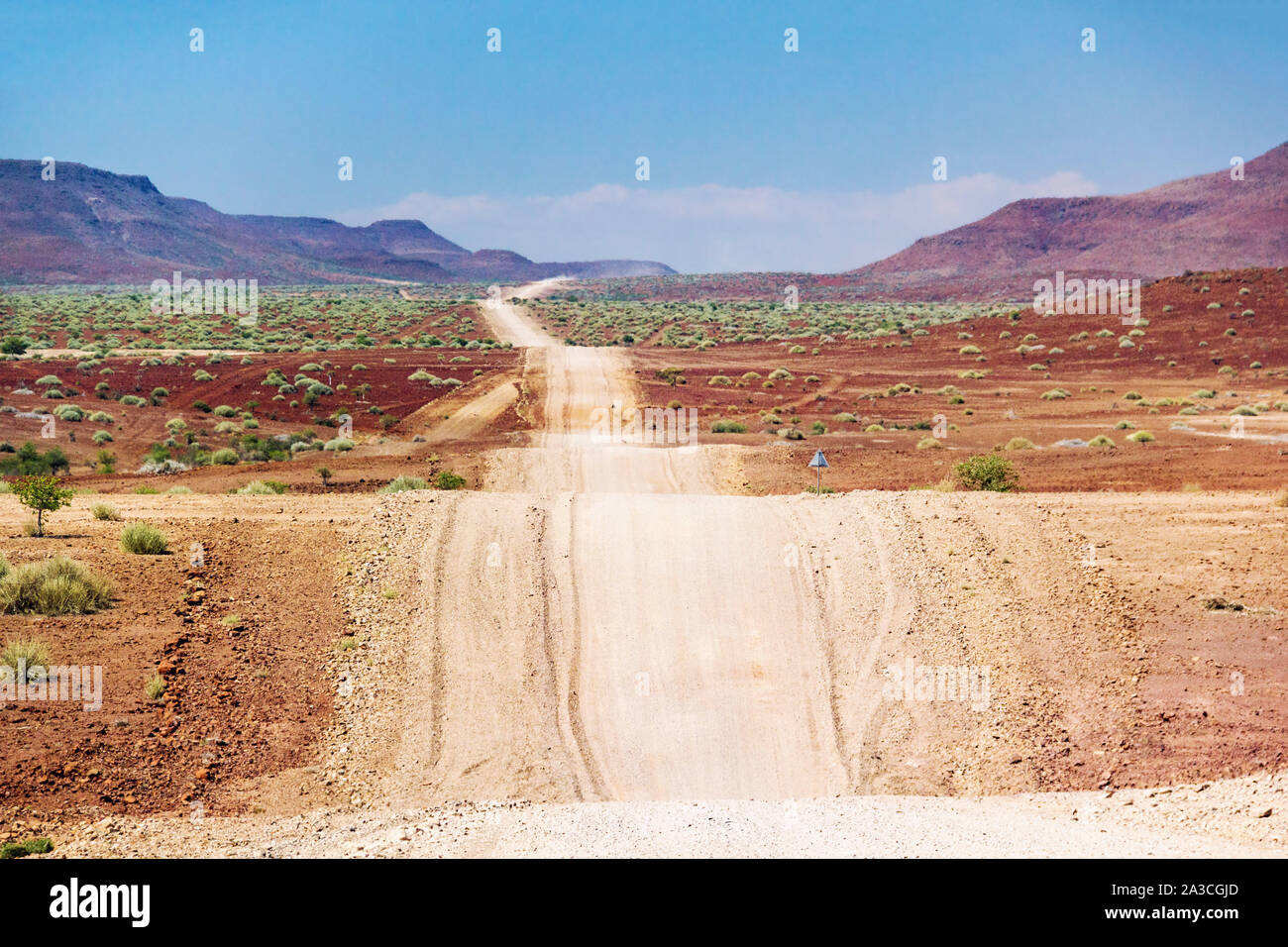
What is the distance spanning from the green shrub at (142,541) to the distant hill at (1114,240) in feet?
A: 446

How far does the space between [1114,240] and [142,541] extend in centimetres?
18549

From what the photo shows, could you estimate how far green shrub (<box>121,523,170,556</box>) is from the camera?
661 inches

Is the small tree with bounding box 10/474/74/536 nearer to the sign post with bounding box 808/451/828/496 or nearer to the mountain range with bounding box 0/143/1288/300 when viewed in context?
the sign post with bounding box 808/451/828/496

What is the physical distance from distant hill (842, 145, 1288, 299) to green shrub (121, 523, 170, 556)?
13597cm

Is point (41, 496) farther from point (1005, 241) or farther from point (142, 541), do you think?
point (1005, 241)

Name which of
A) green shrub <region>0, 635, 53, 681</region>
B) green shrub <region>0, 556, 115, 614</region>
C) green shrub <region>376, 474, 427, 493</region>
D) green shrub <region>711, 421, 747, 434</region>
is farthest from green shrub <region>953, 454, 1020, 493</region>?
green shrub <region>0, 635, 53, 681</region>

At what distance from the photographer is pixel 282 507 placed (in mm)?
20234

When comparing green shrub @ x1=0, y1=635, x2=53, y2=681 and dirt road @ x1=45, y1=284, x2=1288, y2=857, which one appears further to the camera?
green shrub @ x1=0, y1=635, x2=53, y2=681

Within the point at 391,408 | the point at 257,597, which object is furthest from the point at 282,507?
the point at 391,408

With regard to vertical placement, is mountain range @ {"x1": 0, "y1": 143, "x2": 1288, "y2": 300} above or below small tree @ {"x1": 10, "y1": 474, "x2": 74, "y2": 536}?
above

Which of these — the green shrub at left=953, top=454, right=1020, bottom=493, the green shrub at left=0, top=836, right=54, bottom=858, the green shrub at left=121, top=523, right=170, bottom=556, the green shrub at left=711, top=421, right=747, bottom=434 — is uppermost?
the green shrub at left=711, top=421, right=747, bottom=434

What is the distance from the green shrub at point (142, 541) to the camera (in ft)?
55.1

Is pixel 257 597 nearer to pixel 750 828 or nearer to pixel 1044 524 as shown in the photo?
pixel 750 828

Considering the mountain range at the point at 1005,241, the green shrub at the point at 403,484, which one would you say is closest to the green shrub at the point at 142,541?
the green shrub at the point at 403,484
